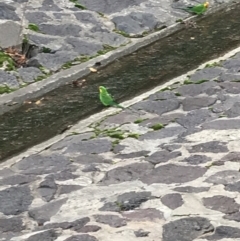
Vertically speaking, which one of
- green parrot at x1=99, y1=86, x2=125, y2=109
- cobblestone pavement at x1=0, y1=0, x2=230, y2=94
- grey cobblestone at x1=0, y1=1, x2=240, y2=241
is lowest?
grey cobblestone at x1=0, y1=1, x2=240, y2=241

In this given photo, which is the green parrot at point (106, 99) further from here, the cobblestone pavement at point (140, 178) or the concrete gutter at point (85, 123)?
the cobblestone pavement at point (140, 178)

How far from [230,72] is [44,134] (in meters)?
2.17

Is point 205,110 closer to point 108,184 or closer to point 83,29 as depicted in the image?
point 108,184

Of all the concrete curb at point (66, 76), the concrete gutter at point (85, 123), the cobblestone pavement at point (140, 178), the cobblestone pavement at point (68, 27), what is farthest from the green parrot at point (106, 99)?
the cobblestone pavement at point (68, 27)

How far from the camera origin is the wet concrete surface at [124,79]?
21.7 feet

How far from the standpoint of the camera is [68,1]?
942 centimetres

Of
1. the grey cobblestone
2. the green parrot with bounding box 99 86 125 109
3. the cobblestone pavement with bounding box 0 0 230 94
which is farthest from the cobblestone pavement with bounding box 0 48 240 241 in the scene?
the cobblestone pavement with bounding box 0 0 230 94

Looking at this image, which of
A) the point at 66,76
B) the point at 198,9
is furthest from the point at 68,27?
the point at 198,9

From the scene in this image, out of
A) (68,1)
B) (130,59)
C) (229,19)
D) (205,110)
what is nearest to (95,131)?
(205,110)

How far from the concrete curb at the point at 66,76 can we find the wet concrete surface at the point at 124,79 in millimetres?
72

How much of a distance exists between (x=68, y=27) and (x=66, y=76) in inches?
44.5

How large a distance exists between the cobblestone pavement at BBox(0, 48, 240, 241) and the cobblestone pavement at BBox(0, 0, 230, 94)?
1.63m

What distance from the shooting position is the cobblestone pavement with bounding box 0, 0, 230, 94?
7891 millimetres

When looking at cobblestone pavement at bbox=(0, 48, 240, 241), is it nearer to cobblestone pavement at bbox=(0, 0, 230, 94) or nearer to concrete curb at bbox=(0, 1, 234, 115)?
concrete curb at bbox=(0, 1, 234, 115)
